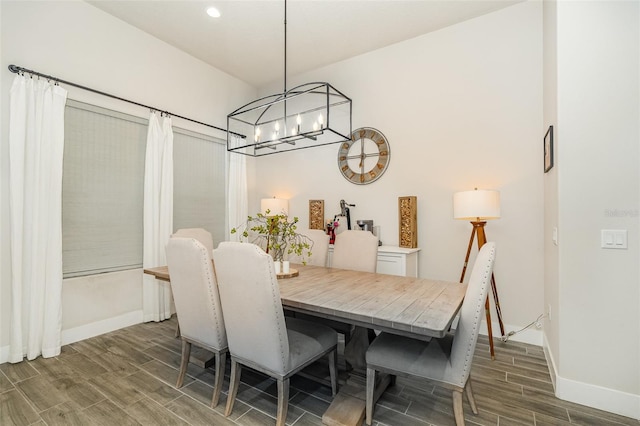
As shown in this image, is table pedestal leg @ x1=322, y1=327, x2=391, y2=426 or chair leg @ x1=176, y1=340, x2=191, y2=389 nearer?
table pedestal leg @ x1=322, y1=327, x2=391, y2=426

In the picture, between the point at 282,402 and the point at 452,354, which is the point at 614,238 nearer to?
the point at 452,354

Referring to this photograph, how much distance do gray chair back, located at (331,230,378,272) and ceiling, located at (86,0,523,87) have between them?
2.29 m

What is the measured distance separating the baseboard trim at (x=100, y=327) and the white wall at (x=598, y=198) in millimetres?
3954

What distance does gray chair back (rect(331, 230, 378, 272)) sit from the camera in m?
2.83

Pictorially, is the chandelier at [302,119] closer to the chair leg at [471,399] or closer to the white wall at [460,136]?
the white wall at [460,136]

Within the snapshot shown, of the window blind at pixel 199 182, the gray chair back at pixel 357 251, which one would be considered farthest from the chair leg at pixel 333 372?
the window blind at pixel 199 182

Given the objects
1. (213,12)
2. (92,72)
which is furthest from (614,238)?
(92,72)

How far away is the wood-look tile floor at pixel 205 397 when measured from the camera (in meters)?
1.82

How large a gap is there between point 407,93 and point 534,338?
2889 millimetres

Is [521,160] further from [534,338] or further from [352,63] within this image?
[352,63]

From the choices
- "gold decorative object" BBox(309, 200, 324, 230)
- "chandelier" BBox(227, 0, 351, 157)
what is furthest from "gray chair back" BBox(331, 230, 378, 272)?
"chandelier" BBox(227, 0, 351, 157)

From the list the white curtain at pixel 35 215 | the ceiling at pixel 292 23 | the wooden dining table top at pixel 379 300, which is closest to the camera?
the wooden dining table top at pixel 379 300

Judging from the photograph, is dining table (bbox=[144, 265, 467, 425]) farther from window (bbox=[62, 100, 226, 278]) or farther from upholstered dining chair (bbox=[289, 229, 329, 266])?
window (bbox=[62, 100, 226, 278])

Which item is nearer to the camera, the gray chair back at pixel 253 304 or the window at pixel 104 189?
the gray chair back at pixel 253 304
